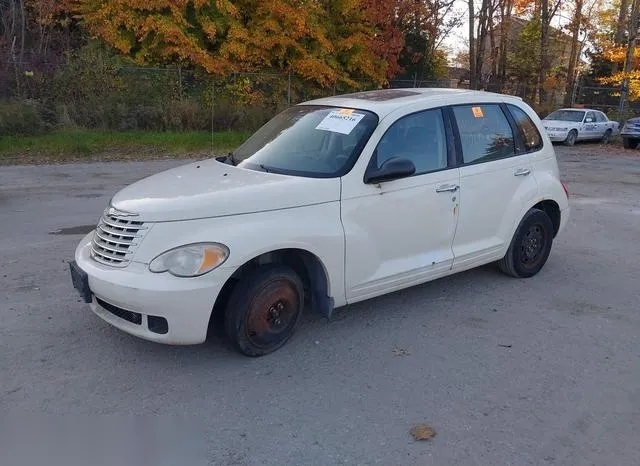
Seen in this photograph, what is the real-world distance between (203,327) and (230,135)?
15390 millimetres

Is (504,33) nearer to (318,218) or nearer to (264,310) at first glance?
(318,218)

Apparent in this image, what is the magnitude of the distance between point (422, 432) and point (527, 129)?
354 centimetres

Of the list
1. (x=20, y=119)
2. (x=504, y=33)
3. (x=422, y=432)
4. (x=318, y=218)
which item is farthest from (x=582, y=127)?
(x=422, y=432)

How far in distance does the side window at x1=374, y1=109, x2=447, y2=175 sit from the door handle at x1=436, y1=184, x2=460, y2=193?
15 centimetres

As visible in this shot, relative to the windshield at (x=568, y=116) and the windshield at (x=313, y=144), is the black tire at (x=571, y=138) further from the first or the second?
the windshield at (x=313, y=144)

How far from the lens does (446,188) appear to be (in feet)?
16.1

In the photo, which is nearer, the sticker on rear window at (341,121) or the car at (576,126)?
the sticker on rear window at (341,121)

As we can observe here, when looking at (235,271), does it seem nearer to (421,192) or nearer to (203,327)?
(203,327)

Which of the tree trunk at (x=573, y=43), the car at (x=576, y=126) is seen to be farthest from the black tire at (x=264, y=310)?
the tree trunk at (x=573, y=43)

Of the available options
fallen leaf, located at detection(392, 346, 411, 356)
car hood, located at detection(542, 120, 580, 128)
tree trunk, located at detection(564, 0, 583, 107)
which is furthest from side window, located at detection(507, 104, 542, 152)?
tree trunk, located at detection(564, 0, 583, 107)

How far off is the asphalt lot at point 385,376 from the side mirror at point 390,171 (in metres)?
1.17

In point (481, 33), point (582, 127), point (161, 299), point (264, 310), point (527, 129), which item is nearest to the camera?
point (161, 299)

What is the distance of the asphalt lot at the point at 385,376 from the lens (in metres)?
3.25

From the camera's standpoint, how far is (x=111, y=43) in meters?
18.8
